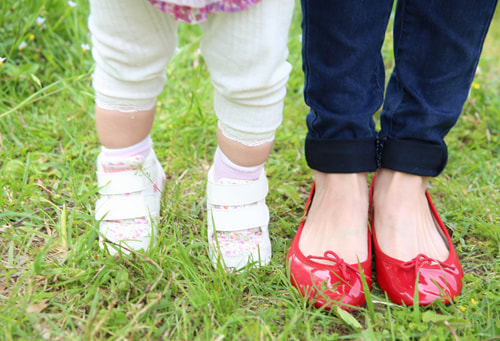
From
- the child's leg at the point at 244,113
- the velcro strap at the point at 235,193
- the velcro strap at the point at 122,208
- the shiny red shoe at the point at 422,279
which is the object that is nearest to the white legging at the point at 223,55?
the child's leg at the point at 244,113

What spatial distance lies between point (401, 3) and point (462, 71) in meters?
A: 0.19

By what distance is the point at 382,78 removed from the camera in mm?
1017

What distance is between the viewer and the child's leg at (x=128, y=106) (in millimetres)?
821

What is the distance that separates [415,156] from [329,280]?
1.11 ft

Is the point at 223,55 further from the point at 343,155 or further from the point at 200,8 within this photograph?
the point at 343,155

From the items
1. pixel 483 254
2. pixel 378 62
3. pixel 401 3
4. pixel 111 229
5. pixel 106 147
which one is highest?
pixel 401 3

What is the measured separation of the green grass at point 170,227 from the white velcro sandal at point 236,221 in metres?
→ 0.04

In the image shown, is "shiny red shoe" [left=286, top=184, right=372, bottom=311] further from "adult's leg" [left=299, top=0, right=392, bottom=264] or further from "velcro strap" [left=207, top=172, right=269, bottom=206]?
"velcro strap" [left=207, top=172, right=269, bottom=206]

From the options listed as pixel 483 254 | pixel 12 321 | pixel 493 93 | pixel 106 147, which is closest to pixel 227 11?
pixel 106 147

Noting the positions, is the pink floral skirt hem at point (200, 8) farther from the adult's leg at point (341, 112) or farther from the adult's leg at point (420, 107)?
the adult's leg at point (420, 107)

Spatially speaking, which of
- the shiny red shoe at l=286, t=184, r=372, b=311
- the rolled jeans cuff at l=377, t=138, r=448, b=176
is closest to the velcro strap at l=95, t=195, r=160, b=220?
the shiny red shoe at l=286, t=184, r=372, b=311

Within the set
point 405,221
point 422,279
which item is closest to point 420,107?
point 405,221

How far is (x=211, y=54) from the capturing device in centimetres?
82

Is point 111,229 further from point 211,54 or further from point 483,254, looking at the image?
point 483,254
